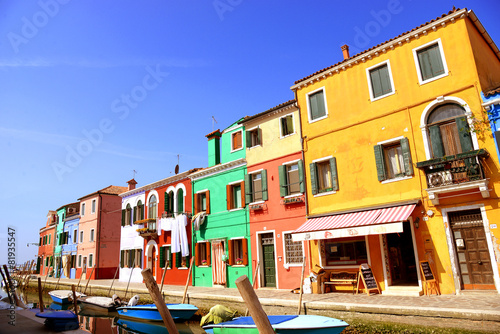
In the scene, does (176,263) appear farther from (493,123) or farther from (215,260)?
(493,123)

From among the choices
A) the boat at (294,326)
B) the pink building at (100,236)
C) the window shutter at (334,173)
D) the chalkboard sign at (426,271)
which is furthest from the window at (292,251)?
the pink building at (100,236)

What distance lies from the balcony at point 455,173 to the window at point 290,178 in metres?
5.76

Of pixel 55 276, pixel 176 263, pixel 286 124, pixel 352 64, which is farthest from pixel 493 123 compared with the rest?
pixel 55 276

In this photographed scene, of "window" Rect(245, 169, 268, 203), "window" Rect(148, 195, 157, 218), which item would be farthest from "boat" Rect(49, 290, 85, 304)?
"window" Rect(245, 169, 268, 203)

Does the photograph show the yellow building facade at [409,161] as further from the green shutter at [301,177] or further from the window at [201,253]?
the window at [201,253]

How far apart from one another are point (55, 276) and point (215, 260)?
1173 inches

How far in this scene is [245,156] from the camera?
1945 centimetres

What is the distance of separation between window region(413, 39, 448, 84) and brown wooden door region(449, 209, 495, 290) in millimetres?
5040

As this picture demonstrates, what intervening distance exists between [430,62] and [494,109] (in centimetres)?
291

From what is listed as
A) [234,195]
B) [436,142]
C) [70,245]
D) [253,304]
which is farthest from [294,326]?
[70,245]

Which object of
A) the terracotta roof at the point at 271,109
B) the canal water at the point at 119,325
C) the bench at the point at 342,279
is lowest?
Result: the canal water at the point at 119,325

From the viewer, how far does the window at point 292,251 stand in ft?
52.5

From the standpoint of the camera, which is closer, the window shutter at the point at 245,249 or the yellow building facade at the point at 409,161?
the yellow building facade at the point at 409,161

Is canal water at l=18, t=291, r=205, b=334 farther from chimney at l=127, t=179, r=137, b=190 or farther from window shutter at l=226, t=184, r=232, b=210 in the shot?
chimney at l=127, t=179, r=137, b=190
